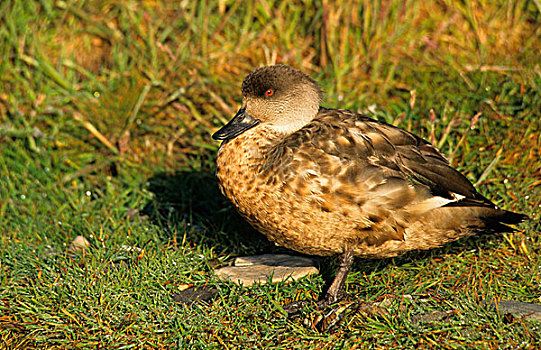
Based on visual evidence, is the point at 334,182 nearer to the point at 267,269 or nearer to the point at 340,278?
the point at 340,278

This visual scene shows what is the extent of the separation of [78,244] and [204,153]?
1236 mm

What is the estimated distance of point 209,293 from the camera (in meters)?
3.62

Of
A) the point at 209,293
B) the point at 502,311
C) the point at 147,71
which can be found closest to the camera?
the point at 502,311

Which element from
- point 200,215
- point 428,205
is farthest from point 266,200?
point 200,215

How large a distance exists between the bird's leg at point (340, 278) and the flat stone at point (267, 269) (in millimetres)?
254

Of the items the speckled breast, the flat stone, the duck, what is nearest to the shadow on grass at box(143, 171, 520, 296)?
the flat stone

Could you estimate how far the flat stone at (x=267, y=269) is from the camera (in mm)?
3629

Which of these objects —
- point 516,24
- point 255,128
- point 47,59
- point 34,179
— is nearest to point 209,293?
point 255,128

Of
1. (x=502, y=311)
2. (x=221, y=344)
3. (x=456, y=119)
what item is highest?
(x=456, y=119)

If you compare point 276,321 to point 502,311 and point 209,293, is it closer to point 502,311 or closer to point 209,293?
point 209,293

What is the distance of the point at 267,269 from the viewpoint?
12.4ft

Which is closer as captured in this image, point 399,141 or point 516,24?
point 399,141

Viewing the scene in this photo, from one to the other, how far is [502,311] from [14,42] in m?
4.56

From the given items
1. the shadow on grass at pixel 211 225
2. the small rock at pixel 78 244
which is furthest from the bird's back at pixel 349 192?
the small rock at pixel 78 244
